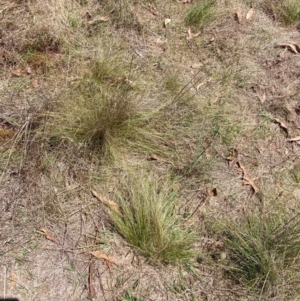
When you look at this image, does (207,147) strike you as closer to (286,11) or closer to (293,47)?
(293,47)

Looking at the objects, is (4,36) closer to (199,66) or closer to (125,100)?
(125,100)

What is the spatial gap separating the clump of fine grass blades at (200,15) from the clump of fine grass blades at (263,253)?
81.6 inches

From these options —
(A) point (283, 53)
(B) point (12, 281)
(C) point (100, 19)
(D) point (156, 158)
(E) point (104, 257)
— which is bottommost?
(B) point (12, 281)

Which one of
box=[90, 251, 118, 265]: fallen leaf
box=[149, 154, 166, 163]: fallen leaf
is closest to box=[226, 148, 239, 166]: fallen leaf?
box=[149, 154, 166, 163]: fallen leaf

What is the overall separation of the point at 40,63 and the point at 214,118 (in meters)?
1.36

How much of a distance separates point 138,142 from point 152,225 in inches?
26.3

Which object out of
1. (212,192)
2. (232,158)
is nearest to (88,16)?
(232,158)

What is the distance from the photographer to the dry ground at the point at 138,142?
2.37 metres

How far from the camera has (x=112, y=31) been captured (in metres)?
3.71

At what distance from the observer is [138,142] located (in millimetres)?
2893

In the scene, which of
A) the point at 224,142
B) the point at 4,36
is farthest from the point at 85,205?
the point at 4,36

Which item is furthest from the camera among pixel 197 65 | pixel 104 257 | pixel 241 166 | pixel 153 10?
pixel 153 10

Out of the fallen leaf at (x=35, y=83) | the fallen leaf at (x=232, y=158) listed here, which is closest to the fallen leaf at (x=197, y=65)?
the fallen leaf at (x=232, y=158)

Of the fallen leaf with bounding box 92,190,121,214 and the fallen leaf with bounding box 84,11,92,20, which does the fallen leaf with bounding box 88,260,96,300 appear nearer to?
the fallen leaf with bounding box 92,190,121,214
